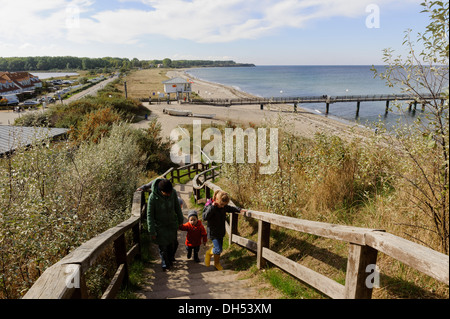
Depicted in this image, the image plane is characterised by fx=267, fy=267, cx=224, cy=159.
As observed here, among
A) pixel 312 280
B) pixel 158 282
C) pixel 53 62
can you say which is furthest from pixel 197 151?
pixel 53 62

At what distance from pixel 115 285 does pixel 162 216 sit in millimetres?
1348

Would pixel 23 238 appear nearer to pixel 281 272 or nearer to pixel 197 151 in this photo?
pixel 281 272

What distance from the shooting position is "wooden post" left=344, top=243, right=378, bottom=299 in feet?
6.88

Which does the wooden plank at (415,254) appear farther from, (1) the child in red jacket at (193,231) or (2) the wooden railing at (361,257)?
(1) the child in red jacket at (193,231)

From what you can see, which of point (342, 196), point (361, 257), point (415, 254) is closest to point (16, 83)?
point (342, 196)

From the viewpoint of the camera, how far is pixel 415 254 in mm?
1617

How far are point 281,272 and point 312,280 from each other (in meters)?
0.79

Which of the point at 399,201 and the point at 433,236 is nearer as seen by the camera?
the point at 433,236

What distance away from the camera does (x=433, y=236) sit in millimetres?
2705

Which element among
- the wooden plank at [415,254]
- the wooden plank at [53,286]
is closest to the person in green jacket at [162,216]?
the wooden plank at [53,286]

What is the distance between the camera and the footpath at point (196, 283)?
322cm

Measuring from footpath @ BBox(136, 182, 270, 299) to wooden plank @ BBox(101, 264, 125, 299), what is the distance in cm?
34

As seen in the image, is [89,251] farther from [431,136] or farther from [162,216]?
[431,136]
